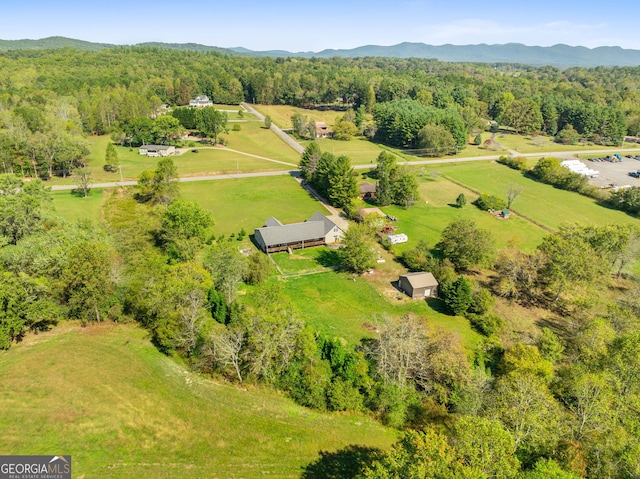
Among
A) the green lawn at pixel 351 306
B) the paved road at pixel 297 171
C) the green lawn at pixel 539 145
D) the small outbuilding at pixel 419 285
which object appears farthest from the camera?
the green lawn at pixel 539 145

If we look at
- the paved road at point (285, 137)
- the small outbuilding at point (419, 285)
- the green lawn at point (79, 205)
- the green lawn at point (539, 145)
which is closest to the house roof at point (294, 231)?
the small outbuilding at point (419, 285)

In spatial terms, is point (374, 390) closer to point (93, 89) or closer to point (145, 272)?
point (145, 272)

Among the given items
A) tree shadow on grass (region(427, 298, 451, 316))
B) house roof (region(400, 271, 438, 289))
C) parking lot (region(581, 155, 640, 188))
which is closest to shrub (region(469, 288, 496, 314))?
tree shadow on grass (region(427, 298, 451, 316))

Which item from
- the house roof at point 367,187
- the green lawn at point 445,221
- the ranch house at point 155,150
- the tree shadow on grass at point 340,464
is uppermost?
the ranch house at point 155,150

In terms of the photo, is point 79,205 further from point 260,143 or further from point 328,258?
point 260,143

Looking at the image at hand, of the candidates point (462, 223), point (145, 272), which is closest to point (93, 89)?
point (145, 272)

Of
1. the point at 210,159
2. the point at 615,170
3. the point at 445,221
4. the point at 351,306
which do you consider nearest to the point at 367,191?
the point at 445,221

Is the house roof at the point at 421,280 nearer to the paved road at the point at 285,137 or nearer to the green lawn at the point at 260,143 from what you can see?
the green lawn at the point at 260,143

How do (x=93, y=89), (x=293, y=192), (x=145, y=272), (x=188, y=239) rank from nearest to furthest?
(x=145, y=272) < (x=188, y=239) < (x=293, y=192) < (x=93, y=89)
